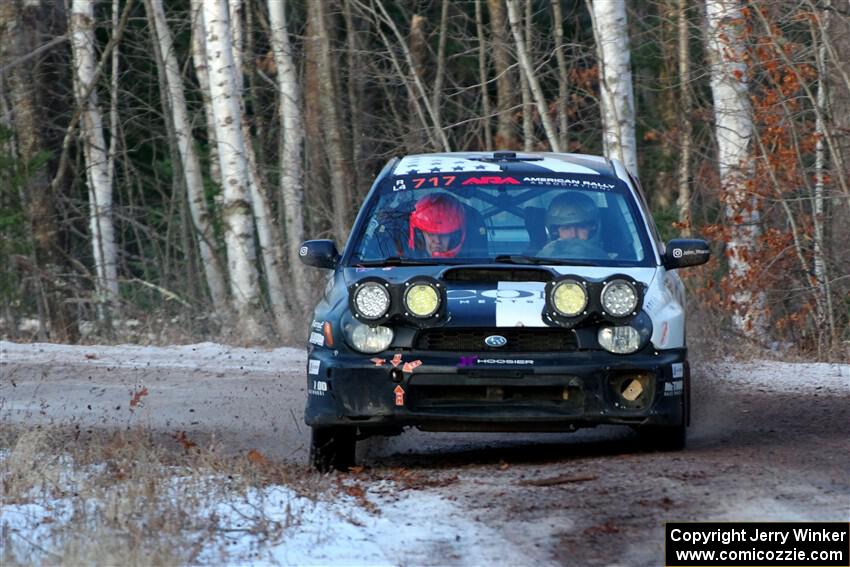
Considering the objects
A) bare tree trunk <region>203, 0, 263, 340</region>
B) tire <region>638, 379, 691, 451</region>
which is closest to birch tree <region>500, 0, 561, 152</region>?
bare tree trunk <region>203, 0, 263, 340</region>

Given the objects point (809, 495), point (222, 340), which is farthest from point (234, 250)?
point (809, 495)

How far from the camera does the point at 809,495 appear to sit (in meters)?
6.80

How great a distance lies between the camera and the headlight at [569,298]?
752 centimetres

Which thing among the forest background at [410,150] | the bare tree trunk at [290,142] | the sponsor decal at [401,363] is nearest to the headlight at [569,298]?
the sponsor decal at [401,363]

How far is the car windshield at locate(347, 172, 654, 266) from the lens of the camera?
27.3 ft

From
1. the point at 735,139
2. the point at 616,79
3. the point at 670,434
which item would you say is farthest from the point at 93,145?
the point at 670,434

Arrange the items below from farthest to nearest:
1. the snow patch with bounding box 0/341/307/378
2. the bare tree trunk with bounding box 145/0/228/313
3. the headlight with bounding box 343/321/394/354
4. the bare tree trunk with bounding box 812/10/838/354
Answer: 1. the bare tree trunk with bounding box 145/0/228/313
2. the bare tree trunk with bounding box 812/10/838/354
3. the snow patch with bounding box 0/341/307/378
4. the headlight with bounding box 343/321/394/354

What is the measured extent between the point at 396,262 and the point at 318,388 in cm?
87

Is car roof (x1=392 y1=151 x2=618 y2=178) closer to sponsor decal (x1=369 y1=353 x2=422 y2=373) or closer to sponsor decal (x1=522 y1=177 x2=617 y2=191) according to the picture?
sponsor decal (x1=522 y1=177 x2=617 y2=191)

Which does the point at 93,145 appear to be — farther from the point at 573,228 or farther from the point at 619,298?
the point at 619,298

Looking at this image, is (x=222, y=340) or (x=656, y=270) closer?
(x=656, y=270)

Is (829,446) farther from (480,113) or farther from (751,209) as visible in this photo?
(480,113)

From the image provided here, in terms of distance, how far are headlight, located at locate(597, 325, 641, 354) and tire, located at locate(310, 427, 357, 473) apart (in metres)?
1.42

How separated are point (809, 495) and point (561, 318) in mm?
1514
